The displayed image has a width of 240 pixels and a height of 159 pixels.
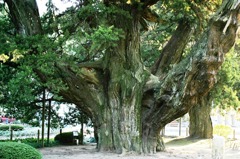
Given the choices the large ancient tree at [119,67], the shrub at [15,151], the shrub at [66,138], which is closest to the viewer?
the shrub at [15,151]

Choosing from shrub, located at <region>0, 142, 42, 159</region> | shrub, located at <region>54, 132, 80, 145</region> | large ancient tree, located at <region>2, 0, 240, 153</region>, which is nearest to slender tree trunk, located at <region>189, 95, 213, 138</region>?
shrub, located at <region>54, 132, 80, 145</region>

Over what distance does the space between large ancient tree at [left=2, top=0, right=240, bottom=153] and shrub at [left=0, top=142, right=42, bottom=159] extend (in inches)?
125

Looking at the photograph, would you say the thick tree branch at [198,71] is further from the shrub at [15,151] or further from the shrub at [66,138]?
the shrub at [66,138]

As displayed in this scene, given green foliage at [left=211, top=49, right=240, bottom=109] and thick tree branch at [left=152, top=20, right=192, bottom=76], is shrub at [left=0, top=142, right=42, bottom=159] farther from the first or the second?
green foliage at [left=211, top=49, right=240, bottom=109]

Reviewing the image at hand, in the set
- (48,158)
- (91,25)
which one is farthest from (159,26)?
(48,158)

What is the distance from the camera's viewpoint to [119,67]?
13086mm

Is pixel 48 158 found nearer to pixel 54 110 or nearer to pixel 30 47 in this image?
pixel 30 47

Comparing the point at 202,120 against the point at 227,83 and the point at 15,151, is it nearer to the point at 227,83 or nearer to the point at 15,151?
the point at 227,83

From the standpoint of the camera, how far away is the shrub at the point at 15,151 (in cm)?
773

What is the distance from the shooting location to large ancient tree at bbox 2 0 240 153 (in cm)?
1100

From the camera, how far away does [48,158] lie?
10852 millimetres

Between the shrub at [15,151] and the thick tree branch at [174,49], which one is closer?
the shrub at [15,151]

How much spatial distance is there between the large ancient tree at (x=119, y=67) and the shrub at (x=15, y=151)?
317 centimetres

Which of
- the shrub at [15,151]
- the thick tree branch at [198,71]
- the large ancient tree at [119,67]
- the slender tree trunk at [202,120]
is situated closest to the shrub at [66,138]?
the large ancient tree at [119,67]
